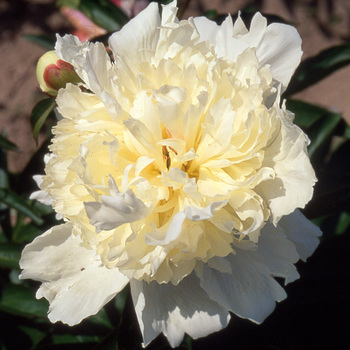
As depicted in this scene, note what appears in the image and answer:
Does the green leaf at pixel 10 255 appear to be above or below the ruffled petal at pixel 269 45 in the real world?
below

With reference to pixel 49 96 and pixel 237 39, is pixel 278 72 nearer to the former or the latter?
pixel 237 39

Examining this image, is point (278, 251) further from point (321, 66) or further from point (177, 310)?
point (321, 66)

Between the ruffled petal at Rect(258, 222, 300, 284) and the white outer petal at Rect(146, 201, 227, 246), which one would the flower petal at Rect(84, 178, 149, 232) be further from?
the ruffled petal at Rect(258, 222, 300, 284)

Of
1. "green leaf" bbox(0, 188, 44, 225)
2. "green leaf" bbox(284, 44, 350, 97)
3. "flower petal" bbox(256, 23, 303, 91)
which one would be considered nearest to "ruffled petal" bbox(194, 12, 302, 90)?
"flower petal" bbox(256, 23, 303, 91)

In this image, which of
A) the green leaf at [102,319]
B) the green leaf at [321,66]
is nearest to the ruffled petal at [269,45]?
the green leaf at [321,66]

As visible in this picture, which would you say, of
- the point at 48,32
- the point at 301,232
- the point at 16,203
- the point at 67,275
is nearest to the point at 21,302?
the point at 16,203

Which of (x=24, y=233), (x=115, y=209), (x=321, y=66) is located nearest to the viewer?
(x=115, y=209)

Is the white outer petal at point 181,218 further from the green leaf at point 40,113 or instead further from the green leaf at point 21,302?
the green leaf at point 21,302
